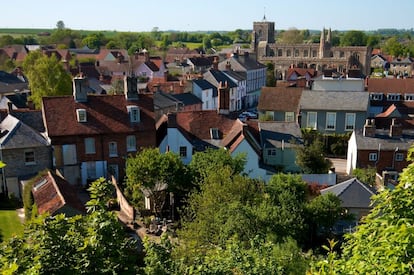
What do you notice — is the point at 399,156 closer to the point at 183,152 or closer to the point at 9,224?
the point at 183,152

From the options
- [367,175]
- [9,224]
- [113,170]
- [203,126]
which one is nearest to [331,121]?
[367,175]

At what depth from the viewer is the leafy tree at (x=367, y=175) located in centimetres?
3572

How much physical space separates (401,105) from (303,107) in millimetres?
17343

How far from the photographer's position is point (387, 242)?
30.8 ft

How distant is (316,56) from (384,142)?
79.6m

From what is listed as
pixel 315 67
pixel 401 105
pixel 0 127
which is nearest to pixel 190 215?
pixel 0 127

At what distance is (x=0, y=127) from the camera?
115 feet

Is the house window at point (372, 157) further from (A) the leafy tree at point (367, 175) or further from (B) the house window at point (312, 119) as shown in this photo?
(B) the house window at point (312, 119)

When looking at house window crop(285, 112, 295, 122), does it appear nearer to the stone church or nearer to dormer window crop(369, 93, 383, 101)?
dormer window crop(369, 93, 383, 101)

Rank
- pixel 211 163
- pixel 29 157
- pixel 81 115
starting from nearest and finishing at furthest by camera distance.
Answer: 1. pixel 211 163
2. pixel 29 157
3. pixel 81 115

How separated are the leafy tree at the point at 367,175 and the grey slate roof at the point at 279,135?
541 cm

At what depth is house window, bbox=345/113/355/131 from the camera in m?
49.5

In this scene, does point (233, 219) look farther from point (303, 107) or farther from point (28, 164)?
point (303, 107)

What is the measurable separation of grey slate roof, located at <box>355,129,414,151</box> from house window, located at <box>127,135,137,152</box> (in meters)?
19.0
